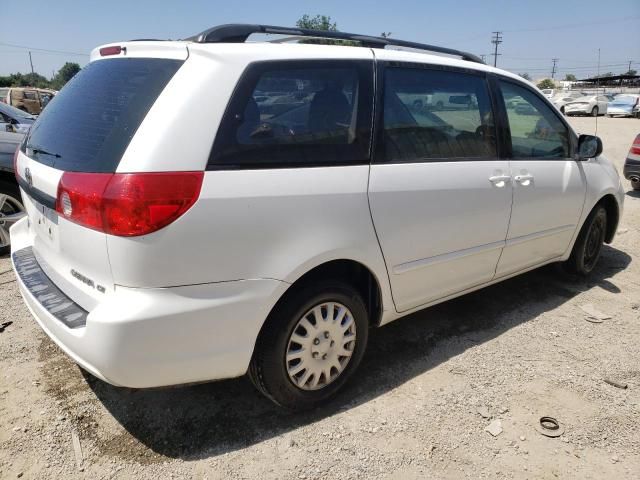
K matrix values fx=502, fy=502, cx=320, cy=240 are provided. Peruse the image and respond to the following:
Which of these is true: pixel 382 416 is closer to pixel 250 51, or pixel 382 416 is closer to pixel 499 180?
pixel 499 180

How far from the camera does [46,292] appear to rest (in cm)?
243

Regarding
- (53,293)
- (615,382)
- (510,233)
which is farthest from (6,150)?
(615,382)

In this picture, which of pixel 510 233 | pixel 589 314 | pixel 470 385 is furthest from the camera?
pixel 589 314

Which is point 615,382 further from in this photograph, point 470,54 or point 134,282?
point 134,282

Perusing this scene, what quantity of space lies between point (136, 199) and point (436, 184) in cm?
166

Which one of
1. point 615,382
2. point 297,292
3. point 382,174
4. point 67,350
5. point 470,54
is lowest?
point 615,382

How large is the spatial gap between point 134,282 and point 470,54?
2.75 meters

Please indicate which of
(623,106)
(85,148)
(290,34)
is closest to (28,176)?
(85,148)

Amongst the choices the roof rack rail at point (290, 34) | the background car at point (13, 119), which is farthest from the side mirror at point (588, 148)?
the background car at point (13, 119)

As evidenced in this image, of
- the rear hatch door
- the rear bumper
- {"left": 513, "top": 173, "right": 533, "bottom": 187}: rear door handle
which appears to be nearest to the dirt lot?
the rear bumper

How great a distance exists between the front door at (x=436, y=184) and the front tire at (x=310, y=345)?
334 mm

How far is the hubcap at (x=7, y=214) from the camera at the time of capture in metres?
4.72

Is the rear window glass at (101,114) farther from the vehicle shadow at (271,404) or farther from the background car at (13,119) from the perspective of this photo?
the background car at (13,119)

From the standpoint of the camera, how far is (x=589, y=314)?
3.95 metres
